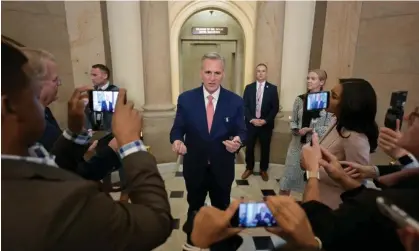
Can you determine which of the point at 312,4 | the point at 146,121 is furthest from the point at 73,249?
the point at 312,4

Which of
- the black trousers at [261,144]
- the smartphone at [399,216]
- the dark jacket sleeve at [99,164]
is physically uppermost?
the smartphone at [399,216]

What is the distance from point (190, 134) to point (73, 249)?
186 centimetres

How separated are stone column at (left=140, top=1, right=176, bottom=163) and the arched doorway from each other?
230 inches

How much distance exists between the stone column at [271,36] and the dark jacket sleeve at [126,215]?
395cm

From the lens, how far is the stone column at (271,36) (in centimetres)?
443

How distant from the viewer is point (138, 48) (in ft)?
14.3

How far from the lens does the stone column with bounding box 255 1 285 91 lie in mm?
4434

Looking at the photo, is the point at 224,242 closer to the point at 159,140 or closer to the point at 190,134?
the point at 190,134

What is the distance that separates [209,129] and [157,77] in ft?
7.42

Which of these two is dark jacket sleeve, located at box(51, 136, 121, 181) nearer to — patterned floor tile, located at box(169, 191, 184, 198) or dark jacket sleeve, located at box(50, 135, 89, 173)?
Result: dark jacket sleeve, located at box(50, 135, 89, 173)

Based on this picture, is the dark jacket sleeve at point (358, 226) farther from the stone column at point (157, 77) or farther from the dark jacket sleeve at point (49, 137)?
the stone column at point (157, 77)

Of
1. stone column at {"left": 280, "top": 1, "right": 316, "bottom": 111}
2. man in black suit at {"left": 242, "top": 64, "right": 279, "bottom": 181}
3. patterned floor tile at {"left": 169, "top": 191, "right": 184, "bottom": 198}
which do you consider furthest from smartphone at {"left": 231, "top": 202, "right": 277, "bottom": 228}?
stone column at {"left": 280, "top": 1, "right": 316, "bottom": 111}

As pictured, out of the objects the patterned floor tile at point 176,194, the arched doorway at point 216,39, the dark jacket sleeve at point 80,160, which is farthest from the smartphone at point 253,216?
the arched doorway at point 216,39

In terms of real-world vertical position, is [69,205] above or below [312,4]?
below
